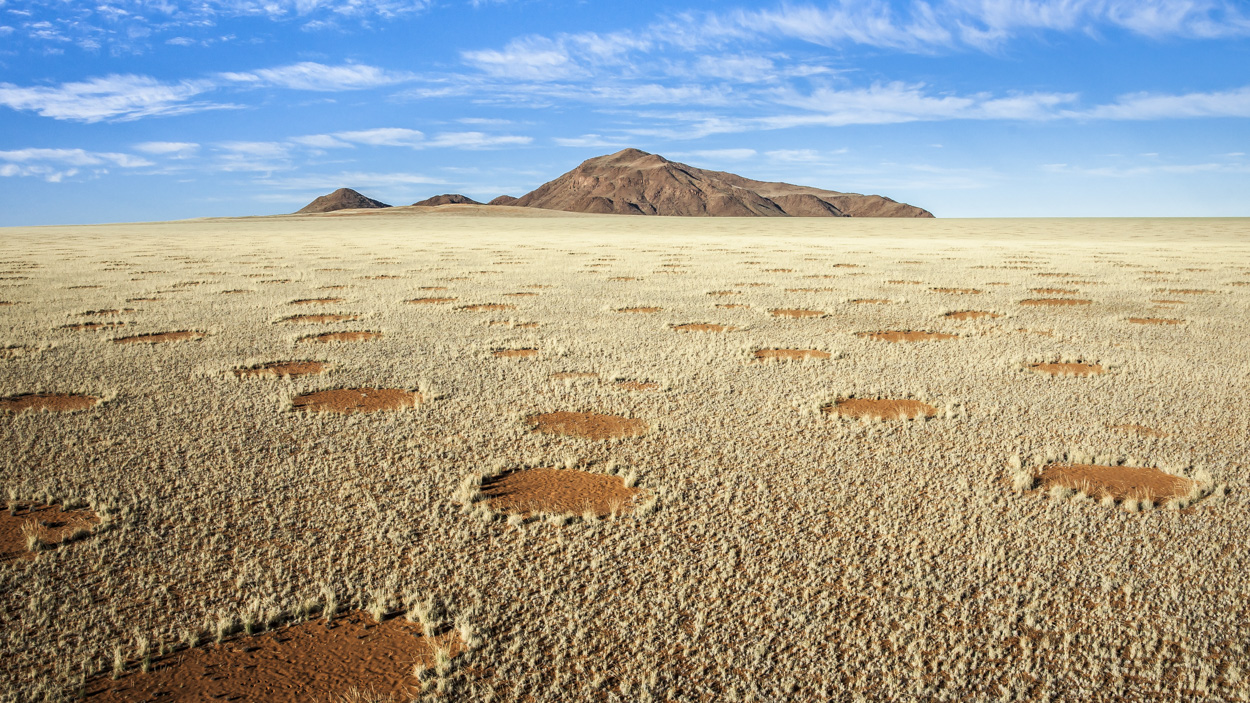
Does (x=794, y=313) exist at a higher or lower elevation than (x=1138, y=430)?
higher

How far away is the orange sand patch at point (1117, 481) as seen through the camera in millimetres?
3580

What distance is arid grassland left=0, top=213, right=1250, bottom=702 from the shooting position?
235cm

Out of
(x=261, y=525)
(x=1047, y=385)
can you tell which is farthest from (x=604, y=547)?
(x=1047, y=385)

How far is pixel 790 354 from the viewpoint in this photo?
675cm

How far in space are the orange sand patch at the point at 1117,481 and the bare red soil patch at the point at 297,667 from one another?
9.78 ft

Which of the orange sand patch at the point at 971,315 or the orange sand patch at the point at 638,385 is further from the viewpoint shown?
the orange sand patch at the point at 971,315

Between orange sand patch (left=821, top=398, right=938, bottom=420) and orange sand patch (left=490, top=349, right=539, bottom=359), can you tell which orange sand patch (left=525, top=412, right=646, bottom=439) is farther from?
orange sand patch (left=490, top=349, right=539, bottom=359)

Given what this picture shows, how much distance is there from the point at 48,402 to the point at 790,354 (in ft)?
18.4

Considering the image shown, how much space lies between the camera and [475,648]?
2.40 m

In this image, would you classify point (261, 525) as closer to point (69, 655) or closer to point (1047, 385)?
point (69, 655)

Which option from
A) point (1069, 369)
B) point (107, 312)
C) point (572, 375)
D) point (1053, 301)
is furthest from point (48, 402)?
point (1053, 301)

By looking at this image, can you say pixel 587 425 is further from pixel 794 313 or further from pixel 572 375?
pixel 794 313

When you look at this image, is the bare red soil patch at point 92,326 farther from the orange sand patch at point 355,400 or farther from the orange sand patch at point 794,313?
the orange sand patch at point 794,313

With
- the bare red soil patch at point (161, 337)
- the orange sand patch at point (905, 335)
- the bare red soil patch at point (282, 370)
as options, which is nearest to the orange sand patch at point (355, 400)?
the bare red soil patch at point (282, 370)
